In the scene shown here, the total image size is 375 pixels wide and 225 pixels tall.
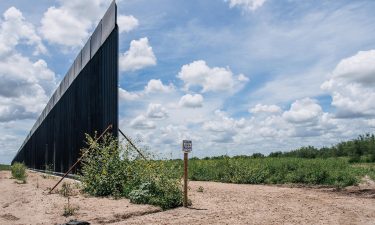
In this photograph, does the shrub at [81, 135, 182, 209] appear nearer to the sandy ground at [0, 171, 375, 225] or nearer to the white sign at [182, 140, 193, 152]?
the sandy ground at [0, 171, 375, 225]

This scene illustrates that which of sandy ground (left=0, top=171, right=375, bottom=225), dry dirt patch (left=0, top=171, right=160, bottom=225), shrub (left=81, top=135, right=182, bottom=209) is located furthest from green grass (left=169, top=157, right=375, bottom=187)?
dry dirt patch (left=0, top=171, right=160, bottom=225)

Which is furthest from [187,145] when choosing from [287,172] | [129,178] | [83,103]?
[287,172]

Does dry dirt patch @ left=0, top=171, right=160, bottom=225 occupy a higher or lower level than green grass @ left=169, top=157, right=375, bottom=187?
lower

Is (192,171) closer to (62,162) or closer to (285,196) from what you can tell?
(62,162)

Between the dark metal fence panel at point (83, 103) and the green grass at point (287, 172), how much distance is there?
26.6ft

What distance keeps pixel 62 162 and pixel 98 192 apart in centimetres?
1487

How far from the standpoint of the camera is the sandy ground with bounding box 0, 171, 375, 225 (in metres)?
10.2

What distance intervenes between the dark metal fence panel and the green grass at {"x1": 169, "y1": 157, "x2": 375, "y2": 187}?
319 inches

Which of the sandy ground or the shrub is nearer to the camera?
the sandy ground

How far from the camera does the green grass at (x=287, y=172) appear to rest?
20.8 m

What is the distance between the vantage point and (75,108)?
25.4 metres

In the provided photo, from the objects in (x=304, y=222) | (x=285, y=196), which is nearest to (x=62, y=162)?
(x=285, y=196)

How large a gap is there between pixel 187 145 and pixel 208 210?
190 centimetres

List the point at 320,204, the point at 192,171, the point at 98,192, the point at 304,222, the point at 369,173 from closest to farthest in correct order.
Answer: the point at 304,222 < the point at 320,204 < the point at 98,192 < the point at 369,173 < the point at 192,171
